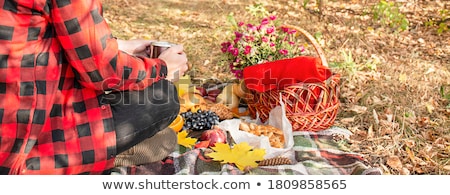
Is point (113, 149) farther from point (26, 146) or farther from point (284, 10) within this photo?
point (284, 10)

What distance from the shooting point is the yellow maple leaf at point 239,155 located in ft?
6.41

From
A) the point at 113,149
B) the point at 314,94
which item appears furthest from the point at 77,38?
the point at 314,94

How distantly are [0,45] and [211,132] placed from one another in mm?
978

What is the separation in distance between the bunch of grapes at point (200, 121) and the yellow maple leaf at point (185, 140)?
105mm

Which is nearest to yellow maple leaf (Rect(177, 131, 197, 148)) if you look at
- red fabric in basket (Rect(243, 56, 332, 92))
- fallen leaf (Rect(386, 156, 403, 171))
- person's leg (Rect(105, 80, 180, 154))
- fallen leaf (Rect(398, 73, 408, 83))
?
person's leg (Rect(105, 80, 180, 154))

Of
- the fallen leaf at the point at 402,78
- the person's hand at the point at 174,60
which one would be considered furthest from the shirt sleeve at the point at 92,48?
the fallen leaf at the point at 402,78

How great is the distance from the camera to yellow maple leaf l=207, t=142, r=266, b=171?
77.0 inches

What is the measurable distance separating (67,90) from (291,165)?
0.85 meters

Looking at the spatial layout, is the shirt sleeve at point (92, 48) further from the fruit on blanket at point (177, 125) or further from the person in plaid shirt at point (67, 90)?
the fruit on blanket at point (177, 125)

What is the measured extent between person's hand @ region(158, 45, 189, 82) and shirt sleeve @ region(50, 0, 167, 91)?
181 mm

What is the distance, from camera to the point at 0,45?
52.8 inches

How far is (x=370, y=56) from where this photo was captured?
3449 millimetres

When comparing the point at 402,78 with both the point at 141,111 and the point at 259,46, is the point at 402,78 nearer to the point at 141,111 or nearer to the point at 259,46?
the point at 259,46

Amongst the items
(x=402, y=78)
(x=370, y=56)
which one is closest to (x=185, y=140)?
(x=402, y=78)
